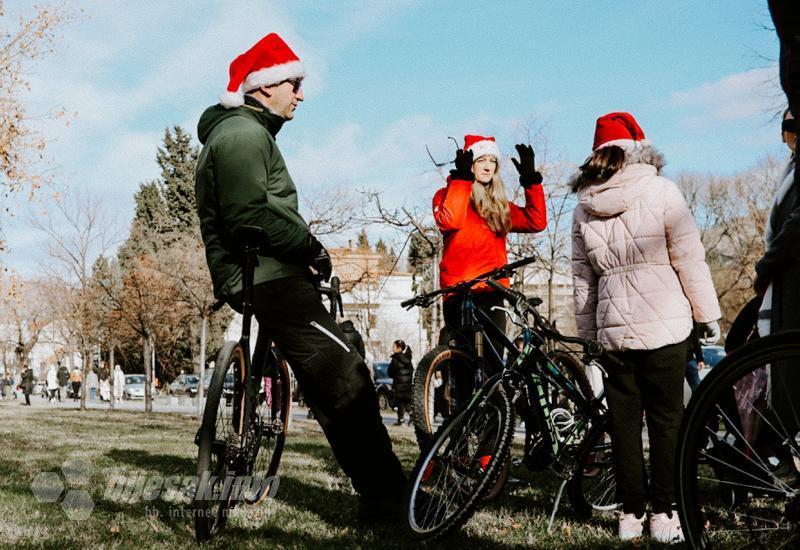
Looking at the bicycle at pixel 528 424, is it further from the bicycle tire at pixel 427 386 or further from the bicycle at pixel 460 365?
the bicycle tire at pixel 427 386

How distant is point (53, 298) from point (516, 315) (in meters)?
44.1

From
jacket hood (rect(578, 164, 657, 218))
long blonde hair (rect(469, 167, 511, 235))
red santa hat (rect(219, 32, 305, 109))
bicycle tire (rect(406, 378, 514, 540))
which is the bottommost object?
bicycle tire (rect(406, 378, 514, 540))

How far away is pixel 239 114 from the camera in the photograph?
4016 millimetres

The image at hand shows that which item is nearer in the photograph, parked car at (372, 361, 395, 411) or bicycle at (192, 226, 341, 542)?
bicycle at (192, 226, 341, 542)

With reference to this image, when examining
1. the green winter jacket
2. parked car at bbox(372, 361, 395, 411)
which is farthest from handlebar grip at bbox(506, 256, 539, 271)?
parked car at bbox(372, 361, 395, 411)

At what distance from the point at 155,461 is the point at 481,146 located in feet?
13.0

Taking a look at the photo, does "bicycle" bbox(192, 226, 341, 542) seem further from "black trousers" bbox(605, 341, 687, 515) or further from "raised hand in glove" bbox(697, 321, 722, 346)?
"raised hand in glove" bbox(697, 321, 722, 346)

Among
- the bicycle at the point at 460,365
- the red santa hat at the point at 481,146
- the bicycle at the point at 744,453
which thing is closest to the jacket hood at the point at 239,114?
the bicycle at the point at 460,365

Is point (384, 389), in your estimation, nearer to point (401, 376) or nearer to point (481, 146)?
point (401, 376)

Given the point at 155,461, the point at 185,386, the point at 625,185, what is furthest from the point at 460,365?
the point at 185,386

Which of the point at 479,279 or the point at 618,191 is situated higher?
the point at 618,191

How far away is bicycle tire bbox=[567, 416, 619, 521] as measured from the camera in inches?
175

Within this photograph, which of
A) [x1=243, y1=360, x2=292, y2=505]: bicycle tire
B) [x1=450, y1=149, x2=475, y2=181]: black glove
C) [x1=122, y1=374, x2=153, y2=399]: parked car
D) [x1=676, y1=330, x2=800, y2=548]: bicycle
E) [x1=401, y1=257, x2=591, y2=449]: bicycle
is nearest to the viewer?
[x1=676, y1=330, x2=800, y2=548]: bicycle

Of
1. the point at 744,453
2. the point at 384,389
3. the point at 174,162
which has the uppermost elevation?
the point at 174,162
